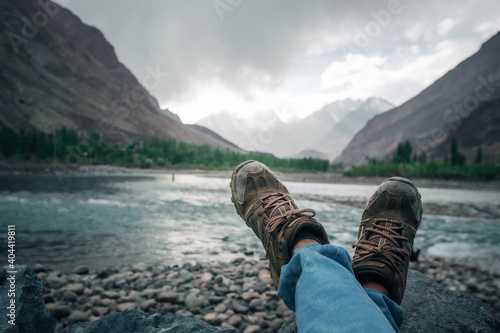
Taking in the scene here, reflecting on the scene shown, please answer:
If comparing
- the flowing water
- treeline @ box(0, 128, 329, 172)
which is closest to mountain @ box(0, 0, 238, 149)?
treeline @ box(0, 128, 329, 172)

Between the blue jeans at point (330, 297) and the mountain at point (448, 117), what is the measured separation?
329 ft

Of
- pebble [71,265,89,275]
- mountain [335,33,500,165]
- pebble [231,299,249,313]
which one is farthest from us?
mountain [335,33,500,165]

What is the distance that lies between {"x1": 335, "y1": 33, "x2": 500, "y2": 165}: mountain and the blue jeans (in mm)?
100392

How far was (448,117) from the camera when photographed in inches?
4579

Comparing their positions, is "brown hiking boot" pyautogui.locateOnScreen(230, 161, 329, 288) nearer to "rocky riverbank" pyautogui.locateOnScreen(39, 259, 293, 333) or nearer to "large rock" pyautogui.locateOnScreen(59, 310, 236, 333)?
"large rock" pyautogui.locateOnScreen(59, 310, 236, 333)

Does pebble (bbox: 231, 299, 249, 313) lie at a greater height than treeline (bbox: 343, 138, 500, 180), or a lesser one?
lesser

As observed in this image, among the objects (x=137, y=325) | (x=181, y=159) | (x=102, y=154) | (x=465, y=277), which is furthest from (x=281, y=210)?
(x=181, y=159)

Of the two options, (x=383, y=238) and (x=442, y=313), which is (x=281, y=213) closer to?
(x=383, y=238)

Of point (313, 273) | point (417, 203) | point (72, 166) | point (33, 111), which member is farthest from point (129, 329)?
point (33, 111)

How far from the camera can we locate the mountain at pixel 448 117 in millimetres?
85125

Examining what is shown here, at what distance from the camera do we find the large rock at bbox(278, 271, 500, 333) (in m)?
1.50

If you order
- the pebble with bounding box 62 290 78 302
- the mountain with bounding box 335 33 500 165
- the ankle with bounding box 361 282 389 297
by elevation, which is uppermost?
the mountain with bounding box 335 33 500 165

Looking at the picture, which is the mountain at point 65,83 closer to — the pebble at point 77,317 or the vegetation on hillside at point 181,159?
the vegetation on hillside at point 181,159

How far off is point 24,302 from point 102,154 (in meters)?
74.6
